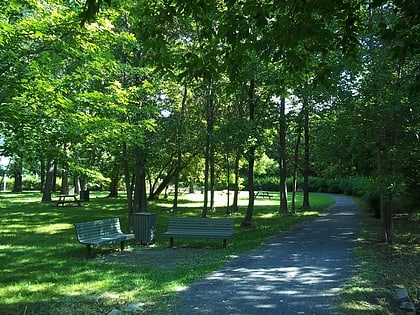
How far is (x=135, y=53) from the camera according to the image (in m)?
13.7

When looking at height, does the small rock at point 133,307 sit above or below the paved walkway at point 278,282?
below

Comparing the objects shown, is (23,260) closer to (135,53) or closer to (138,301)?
(138,301)

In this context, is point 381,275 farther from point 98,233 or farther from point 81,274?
point 98,233

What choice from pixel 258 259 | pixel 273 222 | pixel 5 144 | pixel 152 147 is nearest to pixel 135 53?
pixel 152 147

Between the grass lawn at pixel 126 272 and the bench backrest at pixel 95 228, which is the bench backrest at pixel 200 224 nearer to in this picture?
the grass lawn at pixel 126 272

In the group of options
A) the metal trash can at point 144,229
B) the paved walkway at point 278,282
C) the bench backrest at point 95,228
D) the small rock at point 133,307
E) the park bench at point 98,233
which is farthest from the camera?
the metal trash can at point 144,229

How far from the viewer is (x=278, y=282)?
7.28m

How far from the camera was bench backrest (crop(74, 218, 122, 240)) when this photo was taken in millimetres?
9953

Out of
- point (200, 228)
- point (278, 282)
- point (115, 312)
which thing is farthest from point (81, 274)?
point (200, 228)

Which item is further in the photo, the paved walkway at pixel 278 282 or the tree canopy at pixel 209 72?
the paved walkway at pixel 278 282

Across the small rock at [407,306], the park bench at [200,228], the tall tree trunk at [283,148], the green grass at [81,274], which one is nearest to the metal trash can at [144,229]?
the green grass at [81,274]

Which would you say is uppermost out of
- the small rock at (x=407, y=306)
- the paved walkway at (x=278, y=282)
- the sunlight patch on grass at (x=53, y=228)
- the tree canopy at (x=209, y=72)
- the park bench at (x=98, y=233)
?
the tree canopy at (x=209, y=72)

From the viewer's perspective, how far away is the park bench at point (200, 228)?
11.4m

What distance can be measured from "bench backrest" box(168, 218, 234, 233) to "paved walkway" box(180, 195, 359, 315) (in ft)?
4.11
